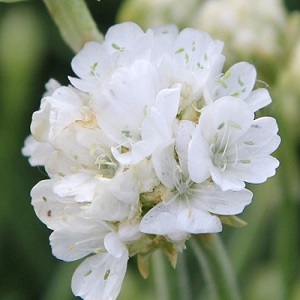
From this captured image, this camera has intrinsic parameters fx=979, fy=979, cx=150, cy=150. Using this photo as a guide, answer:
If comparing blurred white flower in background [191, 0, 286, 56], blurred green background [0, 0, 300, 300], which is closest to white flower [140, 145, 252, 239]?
blurred green background [0, 0, 300, 300]

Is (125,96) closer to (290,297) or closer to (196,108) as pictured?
(196,108)

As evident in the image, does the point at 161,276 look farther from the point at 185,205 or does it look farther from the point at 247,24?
the point at 247,24

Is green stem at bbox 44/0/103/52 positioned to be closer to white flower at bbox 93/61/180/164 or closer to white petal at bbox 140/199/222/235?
white flower at bbox 93/61/180/164

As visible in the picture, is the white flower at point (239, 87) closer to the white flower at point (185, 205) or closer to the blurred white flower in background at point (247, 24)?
the white flower at point (185, 205)

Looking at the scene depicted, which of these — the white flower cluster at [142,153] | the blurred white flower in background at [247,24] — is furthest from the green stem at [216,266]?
the blurred white flower in background at [247,24]

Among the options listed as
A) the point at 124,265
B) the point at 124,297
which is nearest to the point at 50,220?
the point at 124,265

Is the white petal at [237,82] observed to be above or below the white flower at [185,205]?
above
